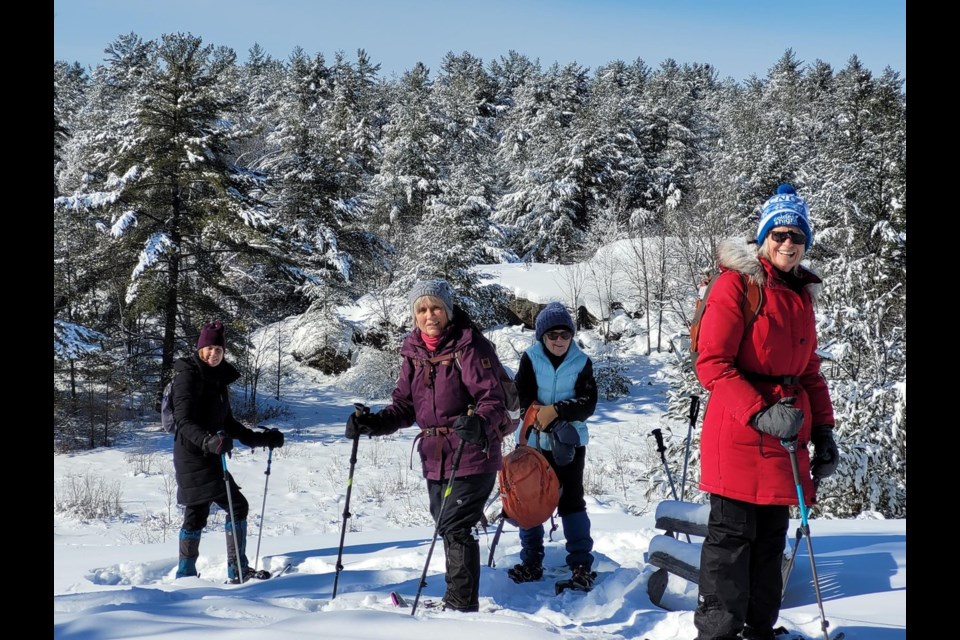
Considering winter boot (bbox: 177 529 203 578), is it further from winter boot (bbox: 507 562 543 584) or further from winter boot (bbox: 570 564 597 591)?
winter boot (bbox: 570 564 597 591)

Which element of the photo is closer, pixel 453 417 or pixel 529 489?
pixel 453 417

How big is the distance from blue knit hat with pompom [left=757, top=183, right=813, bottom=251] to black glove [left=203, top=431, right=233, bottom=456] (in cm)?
387

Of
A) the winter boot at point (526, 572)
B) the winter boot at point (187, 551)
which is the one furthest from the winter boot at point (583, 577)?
the winter boot at point (187, 551)

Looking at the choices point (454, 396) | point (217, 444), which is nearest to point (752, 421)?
point (454, 396)

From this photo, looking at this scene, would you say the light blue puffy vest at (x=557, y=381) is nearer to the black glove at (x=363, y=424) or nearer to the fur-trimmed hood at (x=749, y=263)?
the black glove at (x=363, y=424)

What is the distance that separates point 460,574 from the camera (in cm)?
379

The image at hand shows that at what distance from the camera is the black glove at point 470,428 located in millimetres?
3635

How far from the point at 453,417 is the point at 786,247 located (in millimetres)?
1995

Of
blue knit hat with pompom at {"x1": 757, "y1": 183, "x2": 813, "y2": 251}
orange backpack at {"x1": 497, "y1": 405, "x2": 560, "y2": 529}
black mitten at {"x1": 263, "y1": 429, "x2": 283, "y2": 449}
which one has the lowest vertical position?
orange backpack at {"x1": 497, "y1": 405, "x2": 560, "y2": 529}

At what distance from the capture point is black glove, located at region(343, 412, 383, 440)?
157 inches

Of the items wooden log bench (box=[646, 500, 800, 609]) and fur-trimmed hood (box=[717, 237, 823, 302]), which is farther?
wooden log bench (box=[646, 500, 800, 609])

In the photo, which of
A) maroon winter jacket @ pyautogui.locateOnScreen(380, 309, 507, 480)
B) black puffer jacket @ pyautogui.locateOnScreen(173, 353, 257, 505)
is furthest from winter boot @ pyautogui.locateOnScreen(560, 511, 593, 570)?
black puffer jacket @ pyautogui.locateOnScreen(173, 353, 257, 505)

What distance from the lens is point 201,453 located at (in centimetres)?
515

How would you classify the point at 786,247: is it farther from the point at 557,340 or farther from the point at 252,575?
the point at 252,575
